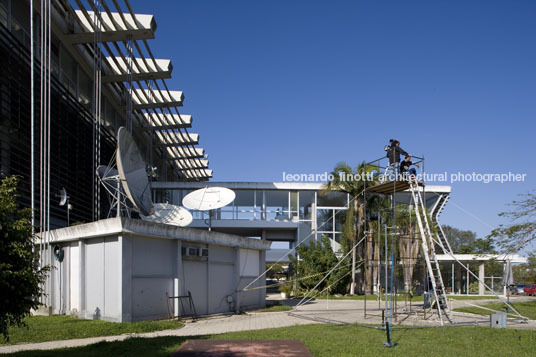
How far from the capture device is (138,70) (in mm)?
30438

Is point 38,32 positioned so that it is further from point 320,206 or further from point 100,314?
point 320,206

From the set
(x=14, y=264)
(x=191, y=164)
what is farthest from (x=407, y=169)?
(x=191, y=164)

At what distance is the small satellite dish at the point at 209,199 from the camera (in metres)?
22.4

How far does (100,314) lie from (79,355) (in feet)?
20.1

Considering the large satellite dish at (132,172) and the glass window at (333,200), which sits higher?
the large satellite dish at (132,172)

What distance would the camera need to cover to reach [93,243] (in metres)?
16.7

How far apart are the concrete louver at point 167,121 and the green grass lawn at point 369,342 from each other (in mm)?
27887

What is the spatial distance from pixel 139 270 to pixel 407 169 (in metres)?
10.3

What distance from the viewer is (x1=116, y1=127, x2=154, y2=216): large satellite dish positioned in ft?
54.7

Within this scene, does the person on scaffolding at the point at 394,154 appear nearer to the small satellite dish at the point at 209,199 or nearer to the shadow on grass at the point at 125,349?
the small satellite dish at the point at 209,199

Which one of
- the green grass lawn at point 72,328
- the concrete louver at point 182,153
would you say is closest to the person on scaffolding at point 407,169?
the green grass lawn at point 72,328

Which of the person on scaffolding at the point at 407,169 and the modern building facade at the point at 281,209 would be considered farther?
the modern building facade at the point at 281,209

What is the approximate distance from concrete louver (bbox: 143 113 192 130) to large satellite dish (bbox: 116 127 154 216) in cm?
1957

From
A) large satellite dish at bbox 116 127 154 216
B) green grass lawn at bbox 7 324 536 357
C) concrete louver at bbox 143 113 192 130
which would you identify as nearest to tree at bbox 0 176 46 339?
green grass lawn at bbox 7 324 536 357
